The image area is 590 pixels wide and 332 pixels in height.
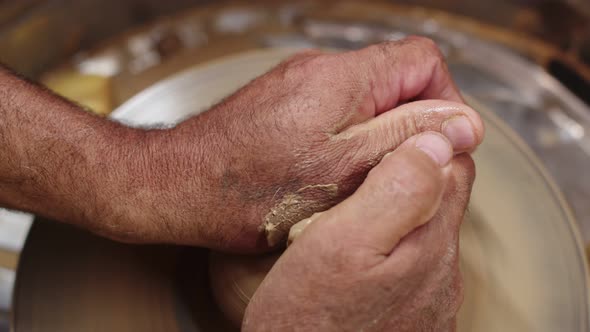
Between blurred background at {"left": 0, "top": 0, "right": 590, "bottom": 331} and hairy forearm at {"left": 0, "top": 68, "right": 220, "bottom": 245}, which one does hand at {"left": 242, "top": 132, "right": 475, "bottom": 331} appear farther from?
blurred background at {"left": 0, "top": 0, "right": 590, "bottom": 331}

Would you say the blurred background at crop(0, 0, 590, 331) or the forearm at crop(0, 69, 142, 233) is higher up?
the forearm at crop(0, 69, 142, 233)

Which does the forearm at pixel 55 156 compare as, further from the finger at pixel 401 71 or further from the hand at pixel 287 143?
the finger at pixel 401 71

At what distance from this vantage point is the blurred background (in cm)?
151

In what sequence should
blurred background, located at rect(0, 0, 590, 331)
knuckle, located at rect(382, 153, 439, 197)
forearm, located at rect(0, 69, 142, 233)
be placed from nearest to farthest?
knuckle, located at rect(382, 153, 439, 197) → forearm, located at rect(0, 69, 142, 233) → blurred background, located at rect(0, 0, 590, 331)

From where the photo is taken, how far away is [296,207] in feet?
2.71

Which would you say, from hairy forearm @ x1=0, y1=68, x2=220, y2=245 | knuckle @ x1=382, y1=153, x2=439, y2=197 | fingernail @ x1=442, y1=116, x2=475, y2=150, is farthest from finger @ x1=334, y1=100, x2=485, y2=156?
hairy forearm @ x1=0, y1=68, x2=220, y2=245

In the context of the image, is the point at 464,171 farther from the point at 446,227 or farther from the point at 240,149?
the point at 240,149

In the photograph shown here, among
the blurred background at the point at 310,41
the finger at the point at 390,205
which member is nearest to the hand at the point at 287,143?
the finger at the point at 390,205

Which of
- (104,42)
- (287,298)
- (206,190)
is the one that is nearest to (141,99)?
(206,190)

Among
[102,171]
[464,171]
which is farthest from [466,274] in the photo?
[102,171]

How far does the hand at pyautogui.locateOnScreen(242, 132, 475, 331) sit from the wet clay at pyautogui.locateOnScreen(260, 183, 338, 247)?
0.37ft

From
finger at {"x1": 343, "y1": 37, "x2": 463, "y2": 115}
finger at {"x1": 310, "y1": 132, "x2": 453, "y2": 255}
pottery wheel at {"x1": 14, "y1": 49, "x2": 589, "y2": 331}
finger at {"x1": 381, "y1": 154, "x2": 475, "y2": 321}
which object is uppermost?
finger at {"x1": 343, "y1": 37, "x2": 463, "y2": 115}

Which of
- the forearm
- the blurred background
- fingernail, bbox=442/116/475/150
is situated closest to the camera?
fingernail, bbox=442/116/475/150

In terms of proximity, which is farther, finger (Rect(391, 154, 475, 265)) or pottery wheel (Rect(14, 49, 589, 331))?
pottery wheel (Rect(14, 49, 589, 331))
